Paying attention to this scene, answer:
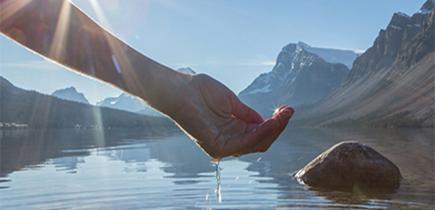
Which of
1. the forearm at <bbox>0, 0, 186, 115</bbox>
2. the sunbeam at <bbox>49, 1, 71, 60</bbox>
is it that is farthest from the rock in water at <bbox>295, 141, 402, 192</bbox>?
the sunbeam at <bbox>49, 1, 71, 60</bbox>

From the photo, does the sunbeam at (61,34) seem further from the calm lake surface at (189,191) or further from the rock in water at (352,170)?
the rock in water at (352,170)

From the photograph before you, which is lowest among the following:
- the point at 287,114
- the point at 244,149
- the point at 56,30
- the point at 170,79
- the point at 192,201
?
the point at 192,201

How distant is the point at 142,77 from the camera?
3613 millimetres

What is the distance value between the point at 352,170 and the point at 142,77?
21.0m

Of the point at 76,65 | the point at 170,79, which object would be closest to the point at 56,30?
the point at 76,65

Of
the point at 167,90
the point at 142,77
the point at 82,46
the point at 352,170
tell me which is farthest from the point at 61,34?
the point at 352,170

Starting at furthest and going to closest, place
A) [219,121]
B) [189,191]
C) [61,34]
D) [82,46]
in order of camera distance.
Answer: [189,191] < [219,121] < [82,46] < [61,34]

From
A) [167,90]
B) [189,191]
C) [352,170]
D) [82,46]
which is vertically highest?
[82,46]

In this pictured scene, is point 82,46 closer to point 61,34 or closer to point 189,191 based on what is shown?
point 61,34

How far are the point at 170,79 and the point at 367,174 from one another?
21.0 metres

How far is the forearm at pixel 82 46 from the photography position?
10.9ft

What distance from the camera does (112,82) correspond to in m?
3.59

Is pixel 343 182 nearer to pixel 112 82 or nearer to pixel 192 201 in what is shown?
pixel 192 201

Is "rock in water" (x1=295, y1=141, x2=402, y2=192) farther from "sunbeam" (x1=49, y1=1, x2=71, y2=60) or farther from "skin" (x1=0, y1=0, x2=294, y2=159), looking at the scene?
"sunbeam" (x1=49, y1=1, x2=71, y2=60)
